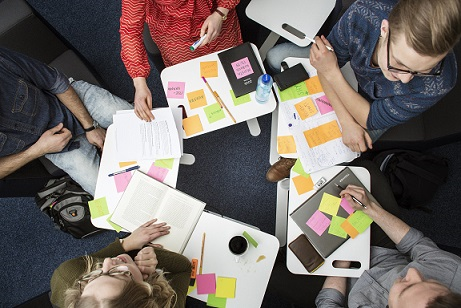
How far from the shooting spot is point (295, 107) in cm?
189

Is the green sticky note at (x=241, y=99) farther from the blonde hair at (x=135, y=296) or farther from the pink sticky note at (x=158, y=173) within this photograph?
the blonde hair at (x=135, y=296)

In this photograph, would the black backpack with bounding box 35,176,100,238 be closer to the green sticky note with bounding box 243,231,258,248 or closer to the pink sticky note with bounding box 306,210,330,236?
the green sticky note with bounding box 243,231,258,248

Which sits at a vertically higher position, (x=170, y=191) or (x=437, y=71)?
(x=437, y=71)

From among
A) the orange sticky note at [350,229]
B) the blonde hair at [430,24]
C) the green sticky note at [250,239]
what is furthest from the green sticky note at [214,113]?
the blonde hair at [430,24]

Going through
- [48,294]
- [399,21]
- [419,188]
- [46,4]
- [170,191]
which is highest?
[399,21]

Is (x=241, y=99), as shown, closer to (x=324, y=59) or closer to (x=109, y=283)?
(x=324, y=59)

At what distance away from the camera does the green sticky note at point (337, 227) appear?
176cm

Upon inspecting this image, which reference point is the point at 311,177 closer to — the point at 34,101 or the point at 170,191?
the point at 170,191

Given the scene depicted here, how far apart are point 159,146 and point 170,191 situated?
0.24 meters

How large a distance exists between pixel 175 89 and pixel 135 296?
109 centimetres

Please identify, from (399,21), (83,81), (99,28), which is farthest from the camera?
(99,28)

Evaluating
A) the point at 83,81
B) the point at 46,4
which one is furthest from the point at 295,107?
the point at 46,4

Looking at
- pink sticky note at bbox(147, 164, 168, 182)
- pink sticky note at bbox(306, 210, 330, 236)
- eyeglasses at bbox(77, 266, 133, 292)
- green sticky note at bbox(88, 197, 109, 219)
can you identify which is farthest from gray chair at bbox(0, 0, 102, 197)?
pink sticky note at bbox(306, 210, 330, 236)

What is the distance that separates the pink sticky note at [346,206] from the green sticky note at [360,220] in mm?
24
